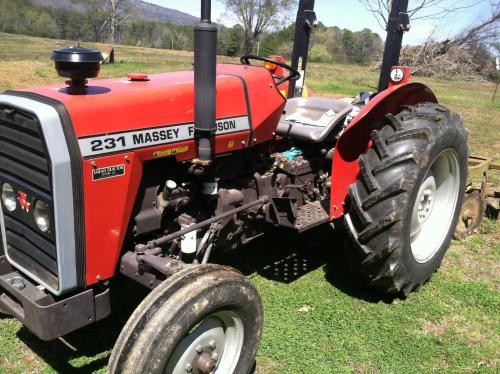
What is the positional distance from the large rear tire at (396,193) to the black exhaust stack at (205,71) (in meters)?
1.15

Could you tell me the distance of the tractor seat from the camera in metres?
3.54

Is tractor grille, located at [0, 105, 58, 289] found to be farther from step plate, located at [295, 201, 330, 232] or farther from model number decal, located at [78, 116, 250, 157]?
step plate, located at [295, 201, 330, 232]

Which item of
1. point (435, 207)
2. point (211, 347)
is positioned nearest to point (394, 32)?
point (435, 207)

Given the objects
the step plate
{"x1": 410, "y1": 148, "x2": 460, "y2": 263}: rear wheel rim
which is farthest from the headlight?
{"x1": 410, "y1": 148, "x2": 460, "y2": 263}: rear wheel rim

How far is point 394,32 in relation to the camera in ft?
14.4

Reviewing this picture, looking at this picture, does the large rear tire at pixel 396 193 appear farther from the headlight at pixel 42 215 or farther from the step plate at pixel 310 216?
the headlight at pixel 42 215

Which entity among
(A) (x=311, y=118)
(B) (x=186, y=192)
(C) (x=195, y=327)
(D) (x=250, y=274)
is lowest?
(D) (x=250, y=274)

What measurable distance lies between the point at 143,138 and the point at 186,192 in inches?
18.2

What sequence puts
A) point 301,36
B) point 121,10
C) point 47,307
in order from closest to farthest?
1. point 47,307
2. point 301,36
3. point 121,10

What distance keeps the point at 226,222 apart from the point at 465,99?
1784cm

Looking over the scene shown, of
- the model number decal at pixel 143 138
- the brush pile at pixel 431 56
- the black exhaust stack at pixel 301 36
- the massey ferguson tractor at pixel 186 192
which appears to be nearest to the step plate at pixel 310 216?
the massey ferguson tractor at pixel 186 192

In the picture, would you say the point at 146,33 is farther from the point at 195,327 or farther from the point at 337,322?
the point at 195,327

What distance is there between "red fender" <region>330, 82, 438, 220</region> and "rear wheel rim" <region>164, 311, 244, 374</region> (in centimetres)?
126

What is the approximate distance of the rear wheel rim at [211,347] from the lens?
7.43 feet
